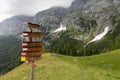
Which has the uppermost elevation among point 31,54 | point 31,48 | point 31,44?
point 31,44

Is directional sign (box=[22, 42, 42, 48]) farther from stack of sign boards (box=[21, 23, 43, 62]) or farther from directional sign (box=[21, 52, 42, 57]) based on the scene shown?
directional sign (box=[21, 52, 42, 57])

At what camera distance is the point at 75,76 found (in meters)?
44.8

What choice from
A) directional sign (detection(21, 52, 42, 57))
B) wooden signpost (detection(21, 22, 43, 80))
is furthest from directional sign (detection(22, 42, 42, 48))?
directional sign (detection(21, 52, 42, 57))

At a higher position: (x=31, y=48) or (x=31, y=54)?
→ (x=31, y=48)

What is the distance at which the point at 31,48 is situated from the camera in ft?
79.4

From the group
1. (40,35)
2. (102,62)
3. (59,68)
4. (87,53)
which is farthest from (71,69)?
(87,53)

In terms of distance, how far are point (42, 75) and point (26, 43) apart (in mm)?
23252

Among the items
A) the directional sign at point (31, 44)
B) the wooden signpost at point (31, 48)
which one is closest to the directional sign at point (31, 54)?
the wooden signpost at point (31, 48)

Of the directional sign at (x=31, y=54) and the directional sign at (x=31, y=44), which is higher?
the directional sign at (x=31, y=44)

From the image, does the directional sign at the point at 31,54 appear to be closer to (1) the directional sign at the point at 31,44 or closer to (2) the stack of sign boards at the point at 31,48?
(2) the stack of sign boards at the point at 31,48

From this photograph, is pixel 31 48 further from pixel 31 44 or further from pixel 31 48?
pixel 31 44

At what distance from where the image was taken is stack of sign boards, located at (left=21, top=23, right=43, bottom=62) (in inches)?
941

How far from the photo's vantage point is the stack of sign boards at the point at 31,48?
23891 mm

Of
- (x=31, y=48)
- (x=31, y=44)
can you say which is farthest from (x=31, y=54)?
(x=31, y=44)
